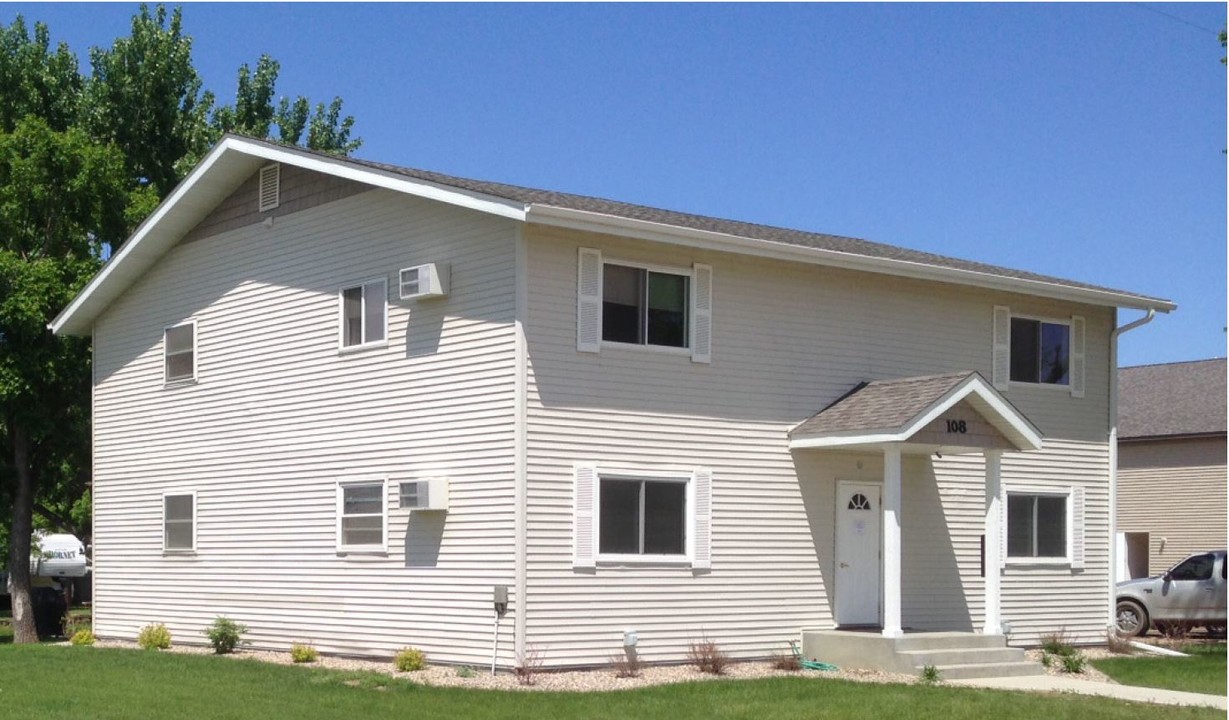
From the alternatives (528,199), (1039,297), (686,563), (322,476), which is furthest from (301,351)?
(1039,297)

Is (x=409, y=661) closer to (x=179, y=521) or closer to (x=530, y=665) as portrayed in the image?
(x=530, y=665)

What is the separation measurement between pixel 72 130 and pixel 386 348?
1070cm

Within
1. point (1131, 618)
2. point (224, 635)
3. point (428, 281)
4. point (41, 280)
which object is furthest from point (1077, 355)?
point (41, 280)

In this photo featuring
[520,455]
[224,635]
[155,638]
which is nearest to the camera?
[520,455]

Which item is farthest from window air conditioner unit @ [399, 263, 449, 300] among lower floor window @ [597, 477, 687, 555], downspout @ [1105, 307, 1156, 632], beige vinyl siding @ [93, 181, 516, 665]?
downspout @ [1105, 307, 1156, 632]

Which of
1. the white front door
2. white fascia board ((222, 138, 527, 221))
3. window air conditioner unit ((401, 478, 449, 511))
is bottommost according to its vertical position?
the white front door

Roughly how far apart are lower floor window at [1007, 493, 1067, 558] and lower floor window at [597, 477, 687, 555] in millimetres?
6296

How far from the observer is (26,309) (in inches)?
1014

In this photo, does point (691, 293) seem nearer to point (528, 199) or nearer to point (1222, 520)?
point (528, 199)

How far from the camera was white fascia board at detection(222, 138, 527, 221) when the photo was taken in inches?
703

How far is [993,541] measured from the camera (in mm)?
20922

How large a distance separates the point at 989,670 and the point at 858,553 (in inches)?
103

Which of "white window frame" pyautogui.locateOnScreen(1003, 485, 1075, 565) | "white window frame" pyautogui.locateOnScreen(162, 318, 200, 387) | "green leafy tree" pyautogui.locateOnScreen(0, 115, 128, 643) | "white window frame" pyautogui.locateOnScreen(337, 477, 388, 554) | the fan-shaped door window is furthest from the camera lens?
"green leafy tree" pyautogui.locateOnScreen(0, 115, 128, 643)

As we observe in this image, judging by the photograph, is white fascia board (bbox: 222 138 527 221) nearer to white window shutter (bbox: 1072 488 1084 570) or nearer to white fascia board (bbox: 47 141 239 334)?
white fascia board (bbox: 47 141 239 334)
